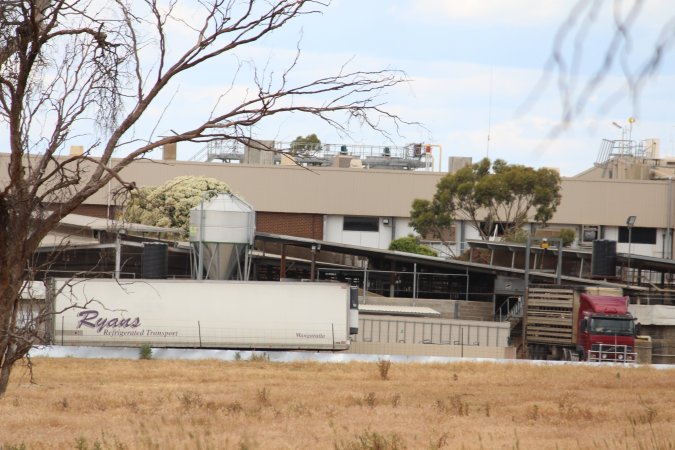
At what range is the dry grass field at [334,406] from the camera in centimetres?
1497

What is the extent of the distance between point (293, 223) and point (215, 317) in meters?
36.1

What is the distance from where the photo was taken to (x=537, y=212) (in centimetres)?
7075

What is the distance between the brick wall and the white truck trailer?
35.3 metres

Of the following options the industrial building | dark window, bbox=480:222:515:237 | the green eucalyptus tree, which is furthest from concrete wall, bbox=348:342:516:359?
dark window, bbox=480:222:515:237

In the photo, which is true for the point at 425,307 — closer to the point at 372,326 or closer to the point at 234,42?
the point at 372,326

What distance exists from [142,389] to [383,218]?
51931 mm

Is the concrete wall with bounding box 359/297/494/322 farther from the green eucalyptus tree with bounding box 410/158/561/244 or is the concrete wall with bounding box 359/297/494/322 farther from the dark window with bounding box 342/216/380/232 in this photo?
the dark window with bounding box 342/216/380/232

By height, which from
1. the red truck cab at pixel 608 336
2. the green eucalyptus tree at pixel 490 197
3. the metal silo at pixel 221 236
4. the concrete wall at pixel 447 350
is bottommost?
the concrete wall at pixel 447 350

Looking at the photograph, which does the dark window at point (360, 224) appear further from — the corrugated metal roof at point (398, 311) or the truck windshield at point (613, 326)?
the truck windshield at point (613, 326)

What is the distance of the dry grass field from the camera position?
14969 mm

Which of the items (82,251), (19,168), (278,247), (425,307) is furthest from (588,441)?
(278,247)

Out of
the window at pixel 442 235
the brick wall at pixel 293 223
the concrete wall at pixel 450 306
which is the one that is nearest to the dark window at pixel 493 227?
the window at pixel 442 235

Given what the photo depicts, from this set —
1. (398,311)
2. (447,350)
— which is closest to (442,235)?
(398,311)

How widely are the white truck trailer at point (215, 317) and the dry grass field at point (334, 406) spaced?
15.7 ft
